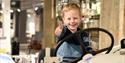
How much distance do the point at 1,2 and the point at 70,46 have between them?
367 cm

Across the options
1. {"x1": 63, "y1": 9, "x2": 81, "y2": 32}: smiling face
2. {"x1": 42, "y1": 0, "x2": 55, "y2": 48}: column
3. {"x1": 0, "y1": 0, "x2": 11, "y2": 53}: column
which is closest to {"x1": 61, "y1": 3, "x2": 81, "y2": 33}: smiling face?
{"x1": 63, "y1": 9, "x2": 81, "y2": 32}: smiling face

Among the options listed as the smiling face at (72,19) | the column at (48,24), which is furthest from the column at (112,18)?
the column at (48,24)

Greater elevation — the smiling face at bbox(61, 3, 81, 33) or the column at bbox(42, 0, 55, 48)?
the smiling face at bbox(61, 3, 81, 33)

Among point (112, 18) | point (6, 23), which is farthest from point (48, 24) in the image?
point (112, 18)

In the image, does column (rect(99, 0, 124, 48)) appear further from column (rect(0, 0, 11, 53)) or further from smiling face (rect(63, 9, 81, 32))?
column (rect(0, 0, 11, 53))

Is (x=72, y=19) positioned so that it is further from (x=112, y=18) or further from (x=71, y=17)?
(x=112, y=18)

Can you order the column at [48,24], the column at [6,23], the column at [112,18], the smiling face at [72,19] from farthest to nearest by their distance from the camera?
the column at [48,24] → the column at [6,23] → the column at [112,18] → the smiling face at [72,19]

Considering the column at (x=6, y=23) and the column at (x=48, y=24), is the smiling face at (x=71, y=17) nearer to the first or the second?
the column at (x=6, y=23)

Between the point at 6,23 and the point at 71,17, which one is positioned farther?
the point at 6,23

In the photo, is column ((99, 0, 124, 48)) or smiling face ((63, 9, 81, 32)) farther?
column ((99, 0, 124, 48))

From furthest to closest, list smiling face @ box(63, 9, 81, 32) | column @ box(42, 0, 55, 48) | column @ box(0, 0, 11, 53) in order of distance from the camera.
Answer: column @ box(42, 0, 55, 48)
column @ box(0, 0, 11, 53)
smiling face @ box(63, 9, 81, 32)

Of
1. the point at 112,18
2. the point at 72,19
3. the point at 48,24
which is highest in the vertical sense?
the point at 72,19

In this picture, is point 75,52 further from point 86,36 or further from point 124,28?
point 124,28

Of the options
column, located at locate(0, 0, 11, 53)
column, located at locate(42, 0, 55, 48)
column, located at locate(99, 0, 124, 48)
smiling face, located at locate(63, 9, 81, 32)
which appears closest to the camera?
smiling face, located at locate(63, 9, 81, 32)
